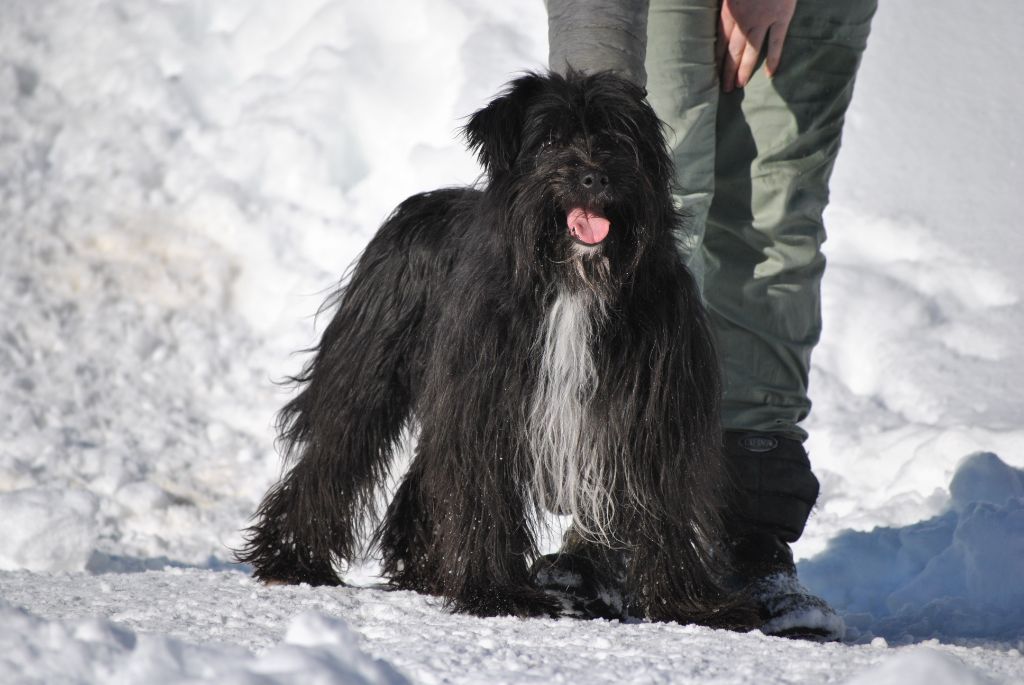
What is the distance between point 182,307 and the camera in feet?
18.8

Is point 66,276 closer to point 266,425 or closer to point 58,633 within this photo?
point 266,425

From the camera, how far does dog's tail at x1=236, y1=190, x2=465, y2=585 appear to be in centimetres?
307

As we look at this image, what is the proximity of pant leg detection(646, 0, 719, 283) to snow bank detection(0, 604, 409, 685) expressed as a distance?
65.2 inches

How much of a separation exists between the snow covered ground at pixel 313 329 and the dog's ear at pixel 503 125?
0.98 m

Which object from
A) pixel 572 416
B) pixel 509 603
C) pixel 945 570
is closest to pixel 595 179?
pixel 572 416

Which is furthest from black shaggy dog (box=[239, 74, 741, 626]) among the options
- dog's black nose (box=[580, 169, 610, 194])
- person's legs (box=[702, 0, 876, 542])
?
person's legs (box=[702, 0, 876, 542])

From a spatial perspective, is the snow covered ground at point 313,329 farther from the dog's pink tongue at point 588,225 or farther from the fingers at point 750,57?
the fingers at point 750,57

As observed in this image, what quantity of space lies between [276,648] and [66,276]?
464 centimetres

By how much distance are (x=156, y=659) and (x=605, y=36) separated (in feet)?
5.35

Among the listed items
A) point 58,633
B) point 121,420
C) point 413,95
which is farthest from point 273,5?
point 58,633

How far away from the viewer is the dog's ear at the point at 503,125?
8.32 ft

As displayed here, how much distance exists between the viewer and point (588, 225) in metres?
2.47

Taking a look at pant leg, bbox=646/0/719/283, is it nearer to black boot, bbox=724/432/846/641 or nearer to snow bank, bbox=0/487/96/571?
black boot, bbox=724/432/846/641

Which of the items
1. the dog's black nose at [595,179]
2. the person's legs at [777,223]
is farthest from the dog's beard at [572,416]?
the person's legs at [777,223]
